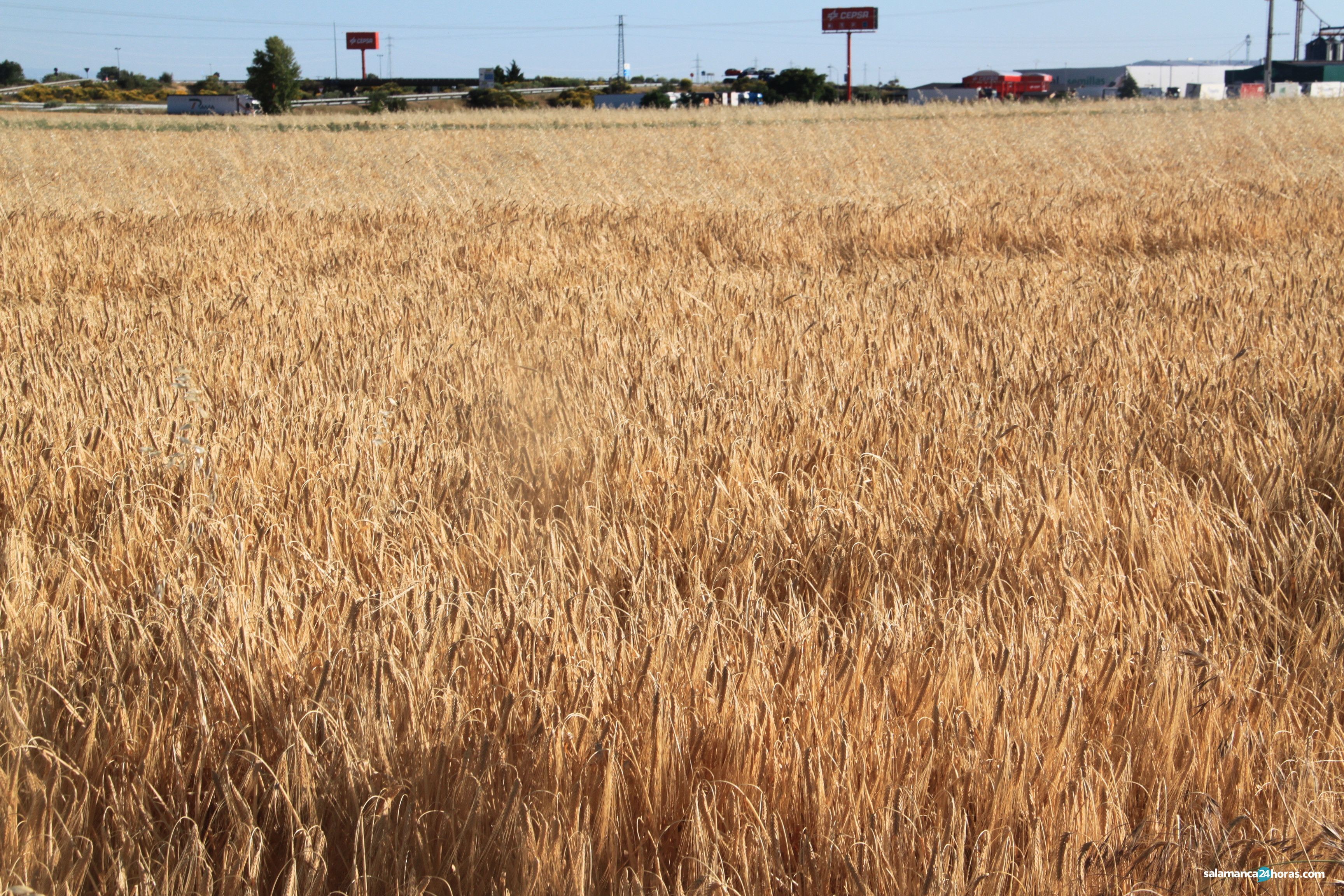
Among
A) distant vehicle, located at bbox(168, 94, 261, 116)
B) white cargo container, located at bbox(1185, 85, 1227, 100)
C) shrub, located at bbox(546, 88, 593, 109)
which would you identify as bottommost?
distant vehicle, located at bbox(168, 94, 261, 116)

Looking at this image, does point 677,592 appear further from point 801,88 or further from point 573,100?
point 801,88

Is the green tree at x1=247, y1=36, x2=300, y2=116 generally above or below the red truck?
below

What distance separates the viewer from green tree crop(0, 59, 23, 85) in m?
94.1

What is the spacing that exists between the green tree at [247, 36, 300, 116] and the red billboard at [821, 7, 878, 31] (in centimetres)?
4266

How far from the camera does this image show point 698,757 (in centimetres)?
142

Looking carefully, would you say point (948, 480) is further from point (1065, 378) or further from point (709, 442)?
point (1065, 378)

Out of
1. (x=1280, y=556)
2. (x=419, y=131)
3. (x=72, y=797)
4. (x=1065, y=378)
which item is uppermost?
(x=419, y=131)

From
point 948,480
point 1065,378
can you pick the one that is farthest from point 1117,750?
point 1065,378

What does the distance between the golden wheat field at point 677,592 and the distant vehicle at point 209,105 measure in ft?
188

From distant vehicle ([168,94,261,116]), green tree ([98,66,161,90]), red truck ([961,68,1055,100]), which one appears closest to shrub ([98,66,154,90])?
green tree ([98,66,161,90])

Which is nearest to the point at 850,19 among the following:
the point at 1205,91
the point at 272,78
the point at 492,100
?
the point at 1205,91

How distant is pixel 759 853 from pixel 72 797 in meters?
1.03

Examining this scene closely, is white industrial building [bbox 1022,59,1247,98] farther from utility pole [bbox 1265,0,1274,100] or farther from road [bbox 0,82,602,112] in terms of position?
road [bbox 0,82,602,112]

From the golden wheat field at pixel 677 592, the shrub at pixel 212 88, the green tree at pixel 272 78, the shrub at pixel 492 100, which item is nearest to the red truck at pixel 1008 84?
the shrub at pixel 492 100
